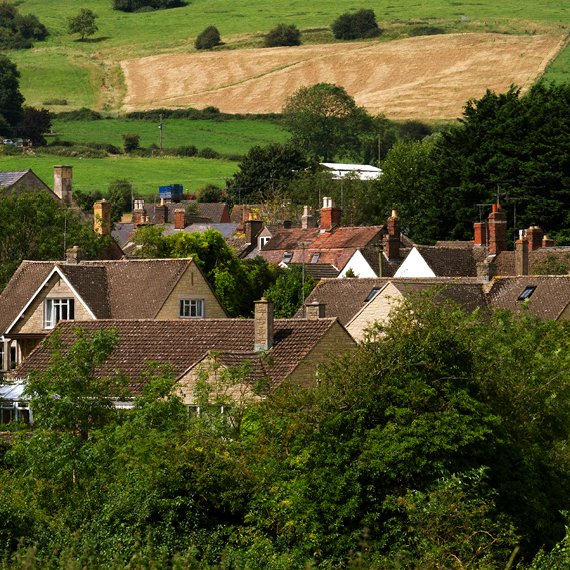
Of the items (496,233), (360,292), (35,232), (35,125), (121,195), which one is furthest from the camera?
(35,125)

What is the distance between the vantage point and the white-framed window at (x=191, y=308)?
61.0 metres

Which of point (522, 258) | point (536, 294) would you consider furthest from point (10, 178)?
point (536, 294)

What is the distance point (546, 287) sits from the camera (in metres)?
62.4

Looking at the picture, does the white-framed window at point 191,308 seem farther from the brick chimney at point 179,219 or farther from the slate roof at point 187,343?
the brick chimney at point 179,219

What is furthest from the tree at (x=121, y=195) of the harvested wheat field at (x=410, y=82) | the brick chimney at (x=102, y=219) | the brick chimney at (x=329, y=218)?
the brick chimney at (x=102, y=219)

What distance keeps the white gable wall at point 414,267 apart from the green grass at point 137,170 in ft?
206

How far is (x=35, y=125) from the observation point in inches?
6629

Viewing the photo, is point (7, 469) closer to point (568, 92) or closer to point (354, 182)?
point (568, 92)

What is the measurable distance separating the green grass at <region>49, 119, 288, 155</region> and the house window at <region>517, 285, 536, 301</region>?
349ft

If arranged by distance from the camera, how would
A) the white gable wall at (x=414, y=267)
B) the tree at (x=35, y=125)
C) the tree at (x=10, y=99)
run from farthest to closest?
the tree at (x=10, y=99)
the tree at (x=35, y=125)
the white gable wall at (x=414, y=267)

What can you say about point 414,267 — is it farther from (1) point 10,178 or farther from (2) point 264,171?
(2) point 264,171

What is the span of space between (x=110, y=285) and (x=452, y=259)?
75.4 feet

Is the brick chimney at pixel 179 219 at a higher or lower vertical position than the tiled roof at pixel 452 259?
lower

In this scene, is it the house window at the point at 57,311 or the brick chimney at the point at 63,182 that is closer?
the house window at the point at 57,311
